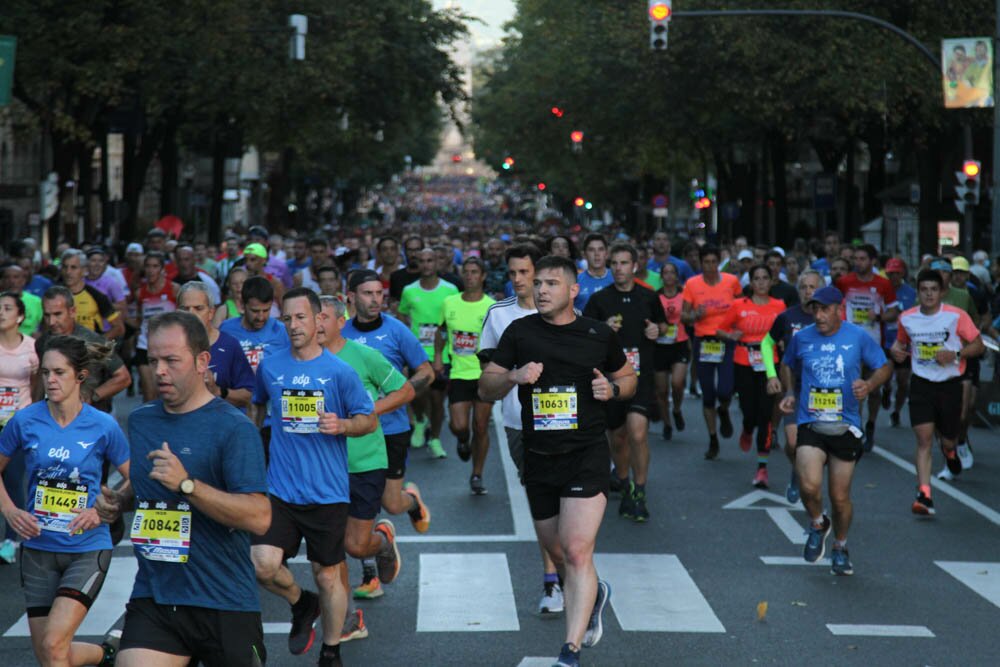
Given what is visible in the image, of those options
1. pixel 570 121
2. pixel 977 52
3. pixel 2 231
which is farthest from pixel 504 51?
pixel 977 52

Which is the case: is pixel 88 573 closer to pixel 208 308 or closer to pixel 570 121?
pixel 208 308

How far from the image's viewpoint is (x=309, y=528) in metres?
8.13

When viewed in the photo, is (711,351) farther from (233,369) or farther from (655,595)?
(233,369)

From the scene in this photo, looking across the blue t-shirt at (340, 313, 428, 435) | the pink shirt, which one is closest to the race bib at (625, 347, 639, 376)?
the blue t-shirt at (340, 313, 428, 435)

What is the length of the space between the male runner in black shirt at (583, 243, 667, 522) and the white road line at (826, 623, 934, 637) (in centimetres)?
345

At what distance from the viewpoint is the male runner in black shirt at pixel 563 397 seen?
8.23 meters

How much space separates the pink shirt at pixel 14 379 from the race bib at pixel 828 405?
15.2 feet

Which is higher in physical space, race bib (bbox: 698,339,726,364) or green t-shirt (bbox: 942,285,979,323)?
green t-shirt (bbox: 942,285,979,323)

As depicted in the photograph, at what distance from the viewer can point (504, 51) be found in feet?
240

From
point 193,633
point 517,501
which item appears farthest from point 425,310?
point 193,633

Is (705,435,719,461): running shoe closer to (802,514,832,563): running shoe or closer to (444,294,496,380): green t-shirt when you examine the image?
(444,294,496,380): green t-shirt

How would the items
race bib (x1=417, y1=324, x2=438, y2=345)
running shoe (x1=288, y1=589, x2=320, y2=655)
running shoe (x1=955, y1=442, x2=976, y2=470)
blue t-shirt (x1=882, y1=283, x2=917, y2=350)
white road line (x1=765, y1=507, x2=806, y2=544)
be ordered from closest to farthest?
running shoe (x1=288, y1=589, x2=320, y2=655) < white road line (x1=765, y1=507, x2=806, y2=544) < race bib (x1=417, y1=324, x2=438, y2=345) < running shoe (x1=955, y1=442, x2=976, y2=470) < blue t-shirt (x1=882, y1=283, x2=917, y2=350)

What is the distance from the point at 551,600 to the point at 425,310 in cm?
634

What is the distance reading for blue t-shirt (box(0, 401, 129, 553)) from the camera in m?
7.20
